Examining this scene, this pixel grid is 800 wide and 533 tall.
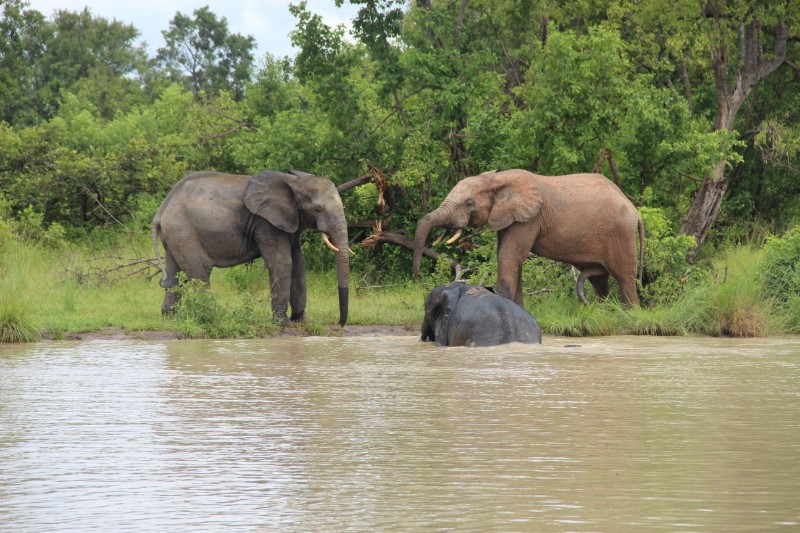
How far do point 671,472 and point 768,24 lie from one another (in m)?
16.0

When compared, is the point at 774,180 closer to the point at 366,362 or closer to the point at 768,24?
the point at 768,24

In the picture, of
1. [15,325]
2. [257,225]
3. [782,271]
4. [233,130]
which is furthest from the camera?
[233,130]

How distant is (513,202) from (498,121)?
4812mm

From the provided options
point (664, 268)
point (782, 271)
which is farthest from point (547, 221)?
point (782, 271)

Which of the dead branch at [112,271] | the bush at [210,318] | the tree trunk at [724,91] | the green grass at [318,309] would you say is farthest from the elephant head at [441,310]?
the tree trunk at [724,91]

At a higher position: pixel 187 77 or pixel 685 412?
pixel 187 77

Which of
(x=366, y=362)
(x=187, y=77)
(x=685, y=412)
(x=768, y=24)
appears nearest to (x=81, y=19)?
(x=187, y=77)

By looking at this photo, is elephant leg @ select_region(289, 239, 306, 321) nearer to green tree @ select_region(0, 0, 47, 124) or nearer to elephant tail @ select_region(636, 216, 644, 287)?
elephant tail @ select_region(636, 216, 644, 287)

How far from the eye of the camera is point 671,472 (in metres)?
6.05

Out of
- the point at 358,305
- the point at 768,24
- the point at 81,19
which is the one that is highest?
the point at 81,19

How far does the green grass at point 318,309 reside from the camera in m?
14.1

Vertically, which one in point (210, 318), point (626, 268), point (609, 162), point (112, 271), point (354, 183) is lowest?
point (210, 318)

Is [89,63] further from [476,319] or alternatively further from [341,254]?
[476,319]

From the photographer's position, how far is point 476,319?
490 inches
